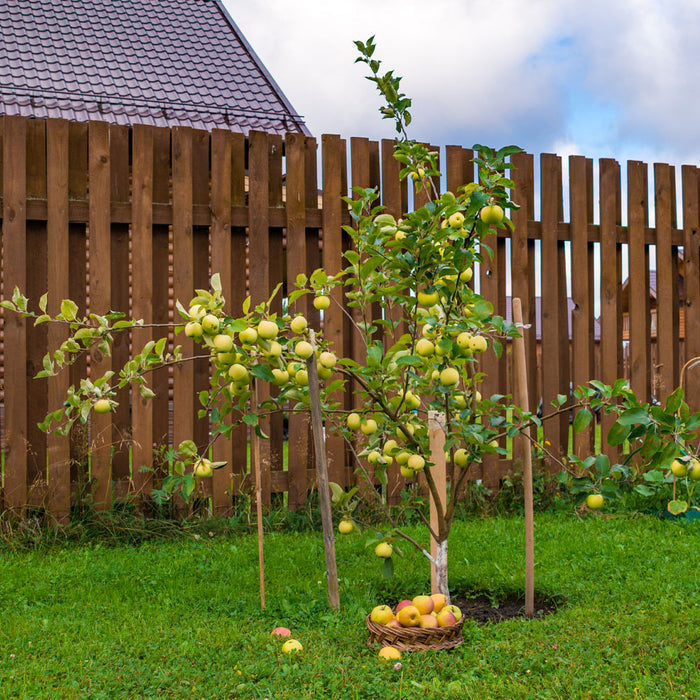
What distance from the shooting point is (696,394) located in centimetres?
494

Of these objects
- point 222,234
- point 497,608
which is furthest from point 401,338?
point 222,234

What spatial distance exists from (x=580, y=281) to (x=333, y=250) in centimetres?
175

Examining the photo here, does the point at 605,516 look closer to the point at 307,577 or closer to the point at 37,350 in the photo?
the point at 307,577

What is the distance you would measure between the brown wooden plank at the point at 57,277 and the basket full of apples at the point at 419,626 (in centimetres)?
210

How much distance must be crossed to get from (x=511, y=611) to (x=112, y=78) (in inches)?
309

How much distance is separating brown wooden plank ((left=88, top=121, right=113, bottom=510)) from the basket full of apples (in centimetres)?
200

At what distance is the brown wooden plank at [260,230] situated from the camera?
3.95 metres

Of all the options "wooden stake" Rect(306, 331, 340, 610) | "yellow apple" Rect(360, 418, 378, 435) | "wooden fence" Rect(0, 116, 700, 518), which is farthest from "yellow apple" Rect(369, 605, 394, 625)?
"wooden fence" Rect(0, 116, 700, 518)

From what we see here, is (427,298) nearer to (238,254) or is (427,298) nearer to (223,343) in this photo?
(223,343)

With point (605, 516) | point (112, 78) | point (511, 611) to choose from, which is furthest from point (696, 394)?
point (112, 78)

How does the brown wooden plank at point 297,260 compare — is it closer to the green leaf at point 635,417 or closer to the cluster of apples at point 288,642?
the cluster of apples at point 288,642

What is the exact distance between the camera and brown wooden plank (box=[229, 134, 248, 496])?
12.9 ft

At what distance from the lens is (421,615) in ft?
7.42

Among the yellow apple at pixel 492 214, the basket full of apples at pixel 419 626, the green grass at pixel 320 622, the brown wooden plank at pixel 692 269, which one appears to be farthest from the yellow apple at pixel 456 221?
the brown wooden plank at pixel 692 269
